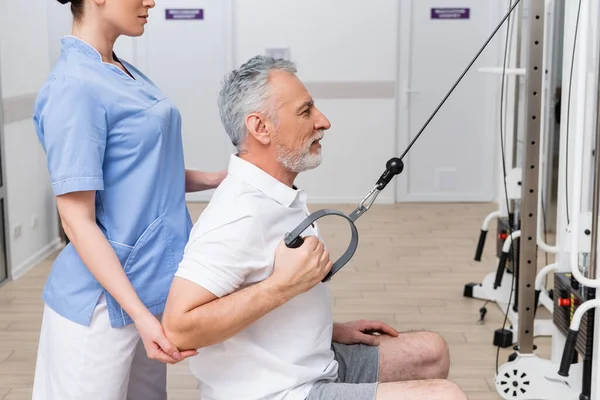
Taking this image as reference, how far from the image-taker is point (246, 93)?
1.79 m

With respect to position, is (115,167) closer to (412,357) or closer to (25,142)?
(412,357)

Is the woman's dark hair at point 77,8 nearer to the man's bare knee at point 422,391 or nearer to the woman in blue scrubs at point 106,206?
the woman in blue scrubs at point 106,206

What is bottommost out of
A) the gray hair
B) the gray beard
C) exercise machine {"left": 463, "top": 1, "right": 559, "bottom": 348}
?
exercise machine {"left": 463, "top": 1, "right": 559, "bottom": 348}

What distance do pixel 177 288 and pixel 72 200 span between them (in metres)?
0.28

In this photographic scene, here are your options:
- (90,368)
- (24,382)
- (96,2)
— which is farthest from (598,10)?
(24,382)

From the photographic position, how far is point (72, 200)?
166 cm

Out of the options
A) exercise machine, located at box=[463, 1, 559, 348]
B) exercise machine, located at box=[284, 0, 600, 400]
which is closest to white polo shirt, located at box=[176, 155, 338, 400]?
exercise machine, located at box=[284, 0, 600, 400]

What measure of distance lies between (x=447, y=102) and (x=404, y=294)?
2.70 m

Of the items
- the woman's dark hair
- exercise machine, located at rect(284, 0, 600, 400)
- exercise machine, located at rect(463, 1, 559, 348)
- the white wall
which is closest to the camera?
the woman's dark hair

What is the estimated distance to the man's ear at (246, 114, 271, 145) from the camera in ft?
5.81

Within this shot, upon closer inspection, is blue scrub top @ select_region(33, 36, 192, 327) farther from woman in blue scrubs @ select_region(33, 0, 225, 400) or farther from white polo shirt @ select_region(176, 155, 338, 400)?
white polo shirt @ select_region(176, 155, 338, 400)

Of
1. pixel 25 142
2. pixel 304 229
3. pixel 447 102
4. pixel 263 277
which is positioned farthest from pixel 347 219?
pixel 447 102

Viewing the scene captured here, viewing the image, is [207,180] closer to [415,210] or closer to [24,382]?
[24,382]

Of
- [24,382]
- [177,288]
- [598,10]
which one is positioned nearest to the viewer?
[177,288]
